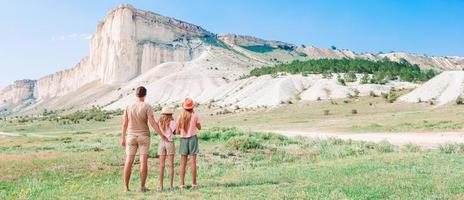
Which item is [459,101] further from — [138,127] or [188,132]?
[138,127]

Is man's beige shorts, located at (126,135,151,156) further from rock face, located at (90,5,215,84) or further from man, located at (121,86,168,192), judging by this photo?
rock face, located at (90,5,215,84)

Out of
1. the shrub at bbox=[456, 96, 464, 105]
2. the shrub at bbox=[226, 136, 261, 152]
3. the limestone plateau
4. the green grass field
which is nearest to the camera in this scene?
the green grass field

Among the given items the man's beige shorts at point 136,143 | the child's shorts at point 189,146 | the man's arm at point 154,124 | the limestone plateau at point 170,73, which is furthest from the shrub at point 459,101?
the man's beige shorts at point 136,143

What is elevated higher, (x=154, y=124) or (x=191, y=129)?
(x=154, y=124)

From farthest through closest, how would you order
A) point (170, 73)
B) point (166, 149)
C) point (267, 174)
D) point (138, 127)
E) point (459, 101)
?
point (170, 73) → point (459, 101) → point (267, 174) → point (166, 149) → point (138, 127)

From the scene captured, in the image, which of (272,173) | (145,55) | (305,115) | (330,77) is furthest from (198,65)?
(272,173)

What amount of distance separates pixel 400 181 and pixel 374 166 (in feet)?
11.2

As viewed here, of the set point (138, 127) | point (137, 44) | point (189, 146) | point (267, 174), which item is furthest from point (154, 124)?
point (137, 44)

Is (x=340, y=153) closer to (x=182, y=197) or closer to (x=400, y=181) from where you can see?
(x=400, y=181)

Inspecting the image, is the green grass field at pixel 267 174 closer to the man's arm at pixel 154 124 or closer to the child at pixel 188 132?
the child at pixel 188 132

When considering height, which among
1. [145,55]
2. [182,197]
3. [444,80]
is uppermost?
[145,55]

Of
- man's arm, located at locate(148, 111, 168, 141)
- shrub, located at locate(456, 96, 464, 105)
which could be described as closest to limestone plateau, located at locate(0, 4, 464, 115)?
shrub, located at locate(456, 96, 464, 105)

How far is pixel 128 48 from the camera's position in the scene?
584ft

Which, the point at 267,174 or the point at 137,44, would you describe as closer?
the point at 267,174
